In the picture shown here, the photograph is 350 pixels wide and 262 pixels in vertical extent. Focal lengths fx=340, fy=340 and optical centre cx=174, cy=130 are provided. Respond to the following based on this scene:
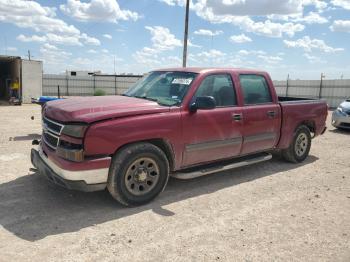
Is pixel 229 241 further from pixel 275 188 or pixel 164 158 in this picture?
pixel 275 188

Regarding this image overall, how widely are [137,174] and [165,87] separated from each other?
5.00ft

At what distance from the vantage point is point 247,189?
17.6 feet

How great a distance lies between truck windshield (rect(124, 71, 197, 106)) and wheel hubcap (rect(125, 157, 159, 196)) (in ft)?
2.97

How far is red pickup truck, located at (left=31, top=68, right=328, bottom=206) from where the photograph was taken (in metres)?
4.04

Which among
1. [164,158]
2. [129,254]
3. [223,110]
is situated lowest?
[129,254]

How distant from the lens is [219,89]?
539 cm

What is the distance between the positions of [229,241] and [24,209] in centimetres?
256

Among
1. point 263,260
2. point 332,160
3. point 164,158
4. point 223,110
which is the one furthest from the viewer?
point 332,160

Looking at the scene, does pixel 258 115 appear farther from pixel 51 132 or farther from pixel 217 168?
pixel 51 132

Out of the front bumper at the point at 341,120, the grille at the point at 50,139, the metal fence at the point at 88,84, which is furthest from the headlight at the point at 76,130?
the metal fence at the point at 88,84

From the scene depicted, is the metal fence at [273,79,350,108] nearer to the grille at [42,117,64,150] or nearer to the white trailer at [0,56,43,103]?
the white trailer at [0,56,43,103]

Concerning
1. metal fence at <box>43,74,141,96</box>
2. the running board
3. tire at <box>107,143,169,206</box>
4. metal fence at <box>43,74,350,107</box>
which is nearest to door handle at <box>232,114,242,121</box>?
the running board

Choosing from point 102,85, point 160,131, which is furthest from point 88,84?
point 160,131

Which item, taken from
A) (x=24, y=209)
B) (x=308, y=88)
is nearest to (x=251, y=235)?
(x=24, y=209)
